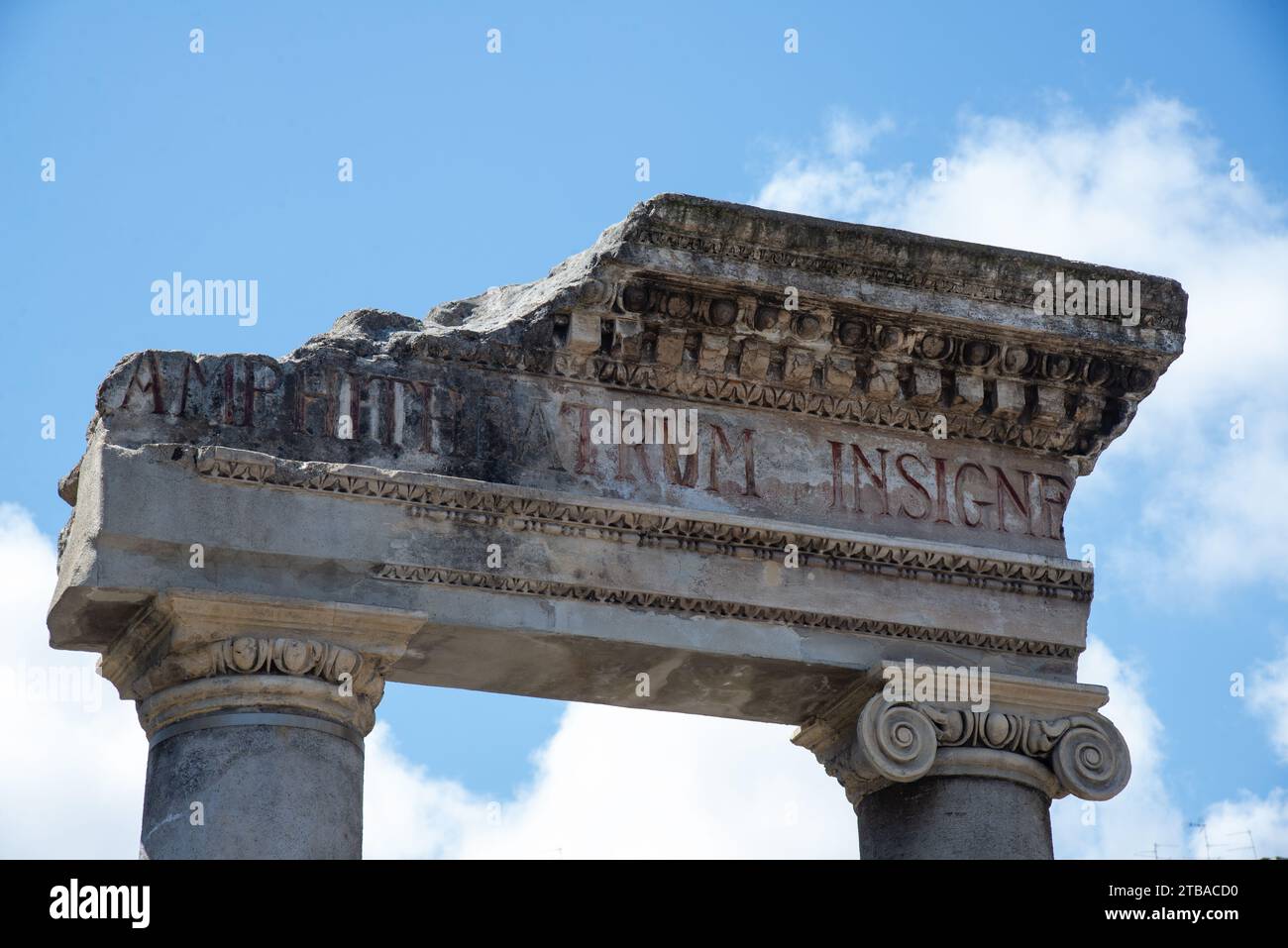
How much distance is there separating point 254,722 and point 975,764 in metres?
3.59

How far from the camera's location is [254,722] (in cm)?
961

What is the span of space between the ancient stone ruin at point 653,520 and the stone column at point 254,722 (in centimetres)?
1

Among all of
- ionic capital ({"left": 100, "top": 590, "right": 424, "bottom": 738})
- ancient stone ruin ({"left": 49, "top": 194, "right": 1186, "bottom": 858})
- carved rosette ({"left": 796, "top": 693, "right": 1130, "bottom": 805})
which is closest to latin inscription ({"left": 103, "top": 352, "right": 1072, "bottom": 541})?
ancient stone ruin ({"left": 49, "top": 194, "right": 1186, "bottom": 858})

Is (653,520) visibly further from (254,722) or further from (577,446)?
(254,722)

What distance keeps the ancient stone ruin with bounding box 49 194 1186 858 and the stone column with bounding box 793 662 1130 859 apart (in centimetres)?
2

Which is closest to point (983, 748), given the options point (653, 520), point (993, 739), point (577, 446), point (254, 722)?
point (993, 739)

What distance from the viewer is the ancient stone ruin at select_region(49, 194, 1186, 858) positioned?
9703 millimetres

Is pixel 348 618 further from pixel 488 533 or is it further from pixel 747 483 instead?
pixel 747 483

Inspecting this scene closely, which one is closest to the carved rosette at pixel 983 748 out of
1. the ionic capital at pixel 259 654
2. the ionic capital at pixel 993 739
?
the ionic capital at pixel 993 739

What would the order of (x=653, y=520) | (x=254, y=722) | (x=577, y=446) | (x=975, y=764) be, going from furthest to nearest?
(x=975, y=764) → (x=577, y=446) → (x=653, y=520) → (x=254, y=722)

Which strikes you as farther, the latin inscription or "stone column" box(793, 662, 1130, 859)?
"stone column" box(793, 662, 1130, 859)

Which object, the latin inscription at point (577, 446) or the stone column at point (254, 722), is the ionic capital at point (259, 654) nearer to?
the stone column at point (254, 722)

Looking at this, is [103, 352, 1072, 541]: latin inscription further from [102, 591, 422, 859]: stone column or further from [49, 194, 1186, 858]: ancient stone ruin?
[102, 591, 422, 859]: stone column

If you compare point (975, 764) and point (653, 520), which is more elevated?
point (653, 520)
